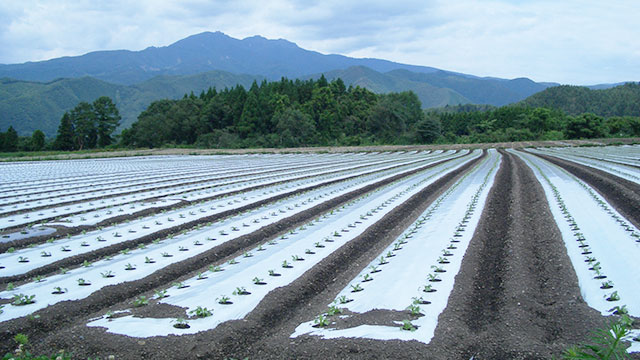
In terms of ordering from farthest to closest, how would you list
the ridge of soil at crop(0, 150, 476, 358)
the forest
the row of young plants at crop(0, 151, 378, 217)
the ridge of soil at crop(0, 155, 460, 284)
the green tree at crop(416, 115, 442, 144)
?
the green tree at crop(416, 115, 442, 144) < the forest < the row of young plants at crop(0, 151, 378, 217) < the ridge of soil at crop(0, 155, 460, 284) < the ridge of soil at crop(0, 150, 476, 358)

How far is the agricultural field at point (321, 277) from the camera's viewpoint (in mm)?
3801

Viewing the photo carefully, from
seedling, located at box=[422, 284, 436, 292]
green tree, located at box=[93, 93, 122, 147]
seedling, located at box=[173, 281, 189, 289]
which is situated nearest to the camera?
seedling, located at box=[422, 284, 436, 292]

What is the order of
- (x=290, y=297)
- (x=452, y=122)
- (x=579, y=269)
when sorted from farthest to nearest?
(x=452, y=122), (x=579, y=269), (x=290, y=297)

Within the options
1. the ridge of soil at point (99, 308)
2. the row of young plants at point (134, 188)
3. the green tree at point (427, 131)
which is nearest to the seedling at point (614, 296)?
the ridge of soil at point (99, 308)

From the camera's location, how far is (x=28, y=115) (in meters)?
117

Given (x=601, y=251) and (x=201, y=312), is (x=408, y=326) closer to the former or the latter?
(x=201, y=312)

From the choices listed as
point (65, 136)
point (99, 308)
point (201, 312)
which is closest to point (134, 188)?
point (99, 308)

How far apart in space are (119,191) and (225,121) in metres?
54.2

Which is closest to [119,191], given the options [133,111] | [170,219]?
[170,219]

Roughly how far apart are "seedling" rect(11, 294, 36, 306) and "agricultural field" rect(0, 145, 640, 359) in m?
0.01

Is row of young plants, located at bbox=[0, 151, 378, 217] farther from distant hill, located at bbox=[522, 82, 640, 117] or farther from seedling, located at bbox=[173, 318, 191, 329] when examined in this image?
distant hill, located at bbox=[522, 82, 640, 117]

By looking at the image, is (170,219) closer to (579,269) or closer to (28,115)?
(579,269)

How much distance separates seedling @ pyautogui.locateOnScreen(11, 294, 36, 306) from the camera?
4523 millimetres

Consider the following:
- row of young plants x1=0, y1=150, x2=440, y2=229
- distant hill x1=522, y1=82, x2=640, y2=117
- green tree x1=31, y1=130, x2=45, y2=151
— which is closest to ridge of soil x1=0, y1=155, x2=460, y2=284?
row of young plants x1=0, y1=150, x2=440, y2=229
